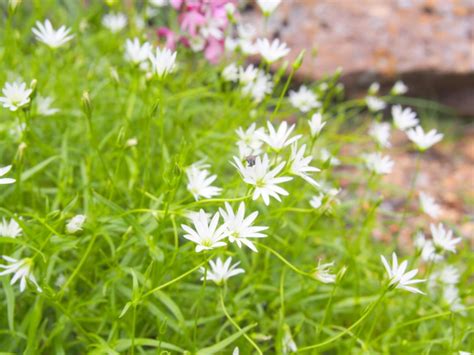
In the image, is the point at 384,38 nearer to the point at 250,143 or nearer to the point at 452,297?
the point at 452,297

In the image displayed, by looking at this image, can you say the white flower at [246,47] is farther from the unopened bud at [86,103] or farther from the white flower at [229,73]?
the unopened bud at [86,103]

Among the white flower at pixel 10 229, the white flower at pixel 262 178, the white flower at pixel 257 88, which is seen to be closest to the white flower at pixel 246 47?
the white flower at pixel 257 88

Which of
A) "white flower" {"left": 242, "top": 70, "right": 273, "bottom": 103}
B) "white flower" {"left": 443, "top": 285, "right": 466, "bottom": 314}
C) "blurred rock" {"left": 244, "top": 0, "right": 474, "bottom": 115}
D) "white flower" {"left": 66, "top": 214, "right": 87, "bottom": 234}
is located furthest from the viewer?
"blurred rock" {"left": 244, "top": 0, "right": 474, "bottom": 115}

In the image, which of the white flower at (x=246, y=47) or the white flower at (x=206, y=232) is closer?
the white flower at (x=206, y=232)

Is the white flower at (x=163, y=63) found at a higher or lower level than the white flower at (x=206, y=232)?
higher

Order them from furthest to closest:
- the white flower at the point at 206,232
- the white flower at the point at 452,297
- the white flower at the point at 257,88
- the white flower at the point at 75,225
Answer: the white flower at the point at 257,88 < the white flower at the point at 452,297 < the white flower at the point at 75,225 < the white flower at the point at 206,232

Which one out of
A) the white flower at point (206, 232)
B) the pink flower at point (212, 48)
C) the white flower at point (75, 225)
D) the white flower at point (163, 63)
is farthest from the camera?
the pink flower at point (212, 48)

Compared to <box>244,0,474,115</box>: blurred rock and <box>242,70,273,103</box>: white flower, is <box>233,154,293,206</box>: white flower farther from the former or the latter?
<box>244,0,474,115</box>: blurred rock

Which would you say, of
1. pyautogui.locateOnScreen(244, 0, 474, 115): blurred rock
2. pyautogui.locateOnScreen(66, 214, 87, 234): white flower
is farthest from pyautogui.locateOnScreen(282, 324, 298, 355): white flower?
pyautogui.locateOnScreen(244, 0, 474, 115): blurred rock

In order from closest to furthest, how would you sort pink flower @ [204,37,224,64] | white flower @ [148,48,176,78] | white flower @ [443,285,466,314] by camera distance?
white flower @ [148,48,176,78] → white flower @ [443,285,466,314] → pink flower @ [204,37,224,64]

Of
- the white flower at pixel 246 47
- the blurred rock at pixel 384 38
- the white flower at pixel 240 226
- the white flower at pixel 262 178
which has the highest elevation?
the white flower at pixel 262 178
